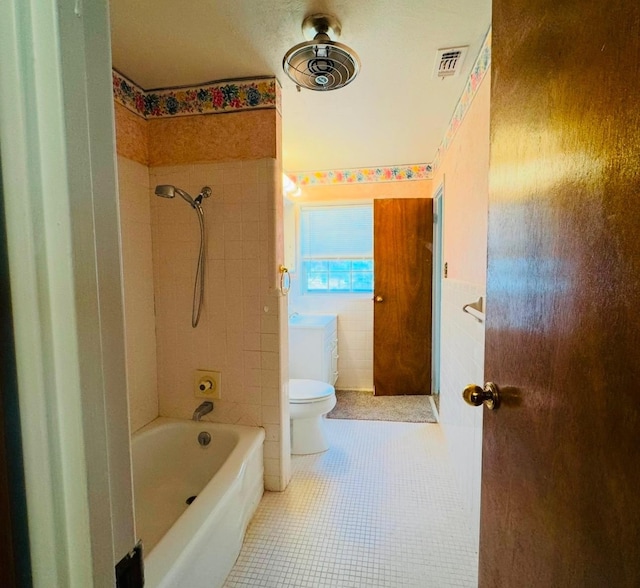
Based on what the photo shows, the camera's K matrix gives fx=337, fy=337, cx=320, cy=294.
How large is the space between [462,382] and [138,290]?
1.83 meters

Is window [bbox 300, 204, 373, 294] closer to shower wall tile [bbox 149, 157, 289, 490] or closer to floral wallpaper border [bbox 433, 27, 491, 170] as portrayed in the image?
floral wallpaper border [bbox 433, 27, 491, 170]

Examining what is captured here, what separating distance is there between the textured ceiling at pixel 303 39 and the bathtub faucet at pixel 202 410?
5.75 ft

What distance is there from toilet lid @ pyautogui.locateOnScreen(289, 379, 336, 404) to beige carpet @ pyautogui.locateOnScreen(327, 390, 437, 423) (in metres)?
0.54

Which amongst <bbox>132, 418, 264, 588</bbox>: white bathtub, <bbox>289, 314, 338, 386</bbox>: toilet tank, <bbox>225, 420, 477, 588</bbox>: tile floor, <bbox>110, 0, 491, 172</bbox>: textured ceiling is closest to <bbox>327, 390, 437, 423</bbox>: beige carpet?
<bbox>289, 314, 338, 386</bbox>: toilet tank

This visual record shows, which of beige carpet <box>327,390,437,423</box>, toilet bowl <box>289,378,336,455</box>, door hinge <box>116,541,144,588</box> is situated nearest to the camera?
door hinge <box>116,541,144,588</box>

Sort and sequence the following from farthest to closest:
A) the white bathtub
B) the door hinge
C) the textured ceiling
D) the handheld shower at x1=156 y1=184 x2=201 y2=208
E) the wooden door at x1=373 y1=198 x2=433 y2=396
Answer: the wooden door at x1=373 y1=198 x2=433 y2=396 < the handheld shower at x1=156 y1=184 x2=201 y2=208 < the textured ceiling < the white bathtub < the door hinge

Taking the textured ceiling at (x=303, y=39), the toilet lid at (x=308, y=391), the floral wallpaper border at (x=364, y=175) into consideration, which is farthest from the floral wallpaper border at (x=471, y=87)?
the toilet lid at (x=308, y=391)

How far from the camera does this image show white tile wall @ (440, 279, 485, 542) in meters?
1.51

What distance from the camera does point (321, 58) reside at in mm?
1362

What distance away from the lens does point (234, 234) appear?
1839mm

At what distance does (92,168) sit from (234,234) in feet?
4.85

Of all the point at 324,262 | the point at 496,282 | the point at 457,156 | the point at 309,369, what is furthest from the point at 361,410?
the point at 496,282

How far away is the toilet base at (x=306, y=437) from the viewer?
2.29m

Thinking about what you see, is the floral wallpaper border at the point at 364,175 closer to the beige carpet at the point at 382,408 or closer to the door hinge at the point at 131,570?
the beige carpet at the point at 382,408
